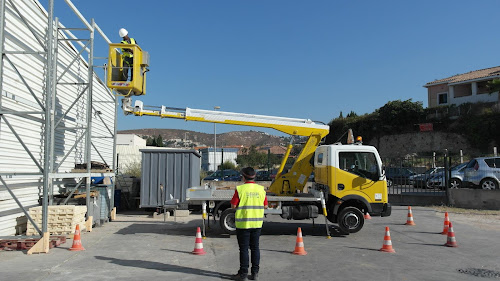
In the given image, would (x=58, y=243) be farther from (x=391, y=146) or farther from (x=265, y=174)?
(x=391, y=146)

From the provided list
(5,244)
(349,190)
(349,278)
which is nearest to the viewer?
(349,278)

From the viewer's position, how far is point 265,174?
962 inches

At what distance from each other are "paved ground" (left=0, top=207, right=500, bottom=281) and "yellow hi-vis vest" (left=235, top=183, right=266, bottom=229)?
1051mm

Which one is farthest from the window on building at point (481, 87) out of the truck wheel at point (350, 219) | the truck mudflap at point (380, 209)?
the truck wheel at point (350, 219)

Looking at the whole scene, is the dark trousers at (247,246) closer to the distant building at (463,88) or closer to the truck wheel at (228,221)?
the truck wheel at (228,221)

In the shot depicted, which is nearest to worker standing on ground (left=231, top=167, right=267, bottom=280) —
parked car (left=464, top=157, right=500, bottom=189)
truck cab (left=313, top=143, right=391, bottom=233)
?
truck cab (left=313, top=143, right=391, bottom=233)

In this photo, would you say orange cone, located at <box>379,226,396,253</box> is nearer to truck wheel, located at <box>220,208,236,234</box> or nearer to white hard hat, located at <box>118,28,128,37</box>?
truck wheel, located at <box>220,208,236,234</box>

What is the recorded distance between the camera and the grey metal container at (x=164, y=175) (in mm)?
15469

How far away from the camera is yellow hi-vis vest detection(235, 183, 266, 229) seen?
247 inches

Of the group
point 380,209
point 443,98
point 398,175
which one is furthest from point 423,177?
point 443,98

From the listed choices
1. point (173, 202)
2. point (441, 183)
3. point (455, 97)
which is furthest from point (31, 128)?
point (455, 97)

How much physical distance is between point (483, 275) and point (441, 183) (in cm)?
1338

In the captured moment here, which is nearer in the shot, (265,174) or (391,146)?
(265,174)

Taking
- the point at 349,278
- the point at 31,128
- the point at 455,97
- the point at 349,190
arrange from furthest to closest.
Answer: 1. the point at 455,97
2. the point at 31,128
3. the point at 349,190
4. the point at 349,278
